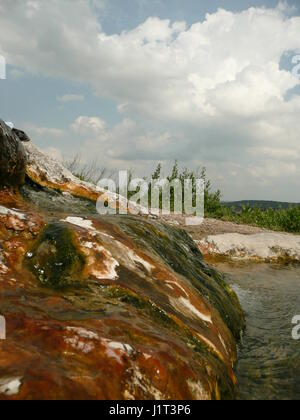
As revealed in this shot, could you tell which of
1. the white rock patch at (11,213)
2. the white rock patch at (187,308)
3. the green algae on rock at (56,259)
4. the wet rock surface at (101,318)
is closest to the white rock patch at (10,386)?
the wet rock surface at (101,318)

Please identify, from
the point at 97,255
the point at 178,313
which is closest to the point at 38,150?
the point at 97,255

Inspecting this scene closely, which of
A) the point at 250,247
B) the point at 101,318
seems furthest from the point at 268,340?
the point at 250,247

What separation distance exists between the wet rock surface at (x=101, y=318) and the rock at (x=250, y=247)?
5.35 meters

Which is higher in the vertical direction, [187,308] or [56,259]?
[56,259]

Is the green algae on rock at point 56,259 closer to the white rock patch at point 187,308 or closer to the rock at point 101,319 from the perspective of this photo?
the rock at point 101,319

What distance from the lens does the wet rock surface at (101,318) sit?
1.49 meters

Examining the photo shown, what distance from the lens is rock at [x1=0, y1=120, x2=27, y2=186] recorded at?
3868 mm

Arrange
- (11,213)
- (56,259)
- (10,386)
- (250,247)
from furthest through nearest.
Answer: (250,247), (11,213), (56,259), (10,386)

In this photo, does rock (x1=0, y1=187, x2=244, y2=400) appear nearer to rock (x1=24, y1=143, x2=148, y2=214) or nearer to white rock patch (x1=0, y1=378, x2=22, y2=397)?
white rock patch (x1=0, y1=378, x2=22, y2=397)

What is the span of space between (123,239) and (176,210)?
11.0 m

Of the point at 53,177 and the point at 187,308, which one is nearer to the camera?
the point at 187,308

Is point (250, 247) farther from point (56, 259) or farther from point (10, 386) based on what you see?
point (10, 386)

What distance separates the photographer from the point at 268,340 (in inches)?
138

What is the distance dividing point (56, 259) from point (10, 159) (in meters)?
1.96
